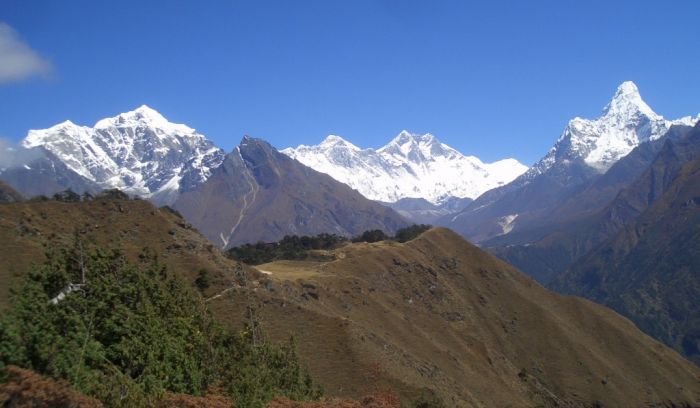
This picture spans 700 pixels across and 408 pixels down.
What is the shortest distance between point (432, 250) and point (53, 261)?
12487 cm

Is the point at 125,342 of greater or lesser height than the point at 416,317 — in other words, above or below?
below

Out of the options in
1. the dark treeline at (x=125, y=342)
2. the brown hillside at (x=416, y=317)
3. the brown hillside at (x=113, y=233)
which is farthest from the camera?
the brown hillside at (x=416, y=317)

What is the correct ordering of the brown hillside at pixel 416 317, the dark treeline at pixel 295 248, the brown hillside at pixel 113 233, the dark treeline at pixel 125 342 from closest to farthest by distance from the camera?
the dark treeline at pixel 125 342
the brown hillside at pixel 113 233
the brown hillside at pixel 416 317
the dark treeline at pixel 295 248

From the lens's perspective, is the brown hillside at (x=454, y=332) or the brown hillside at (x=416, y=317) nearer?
the brown hillside at (x=416, y=317)

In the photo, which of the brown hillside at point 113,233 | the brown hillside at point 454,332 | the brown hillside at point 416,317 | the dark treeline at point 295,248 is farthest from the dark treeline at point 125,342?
the dark treeline at point 295,248

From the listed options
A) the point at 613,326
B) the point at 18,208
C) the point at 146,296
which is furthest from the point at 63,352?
the point at 613,326

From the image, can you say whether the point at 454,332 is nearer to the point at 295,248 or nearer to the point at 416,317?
the point at 416,317

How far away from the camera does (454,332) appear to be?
130 m

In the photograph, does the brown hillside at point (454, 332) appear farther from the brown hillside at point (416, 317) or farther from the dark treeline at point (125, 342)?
the dark treeline at point (125, 342)

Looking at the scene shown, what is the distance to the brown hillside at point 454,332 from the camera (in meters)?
81.2

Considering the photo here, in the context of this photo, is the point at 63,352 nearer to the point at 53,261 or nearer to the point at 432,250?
the point at 53,261

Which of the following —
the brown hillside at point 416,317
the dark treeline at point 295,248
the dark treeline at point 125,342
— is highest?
the dark treeline at point 295,248

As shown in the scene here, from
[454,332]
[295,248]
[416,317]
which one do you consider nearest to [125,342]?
[416,317]

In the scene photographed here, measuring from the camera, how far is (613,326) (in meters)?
162
